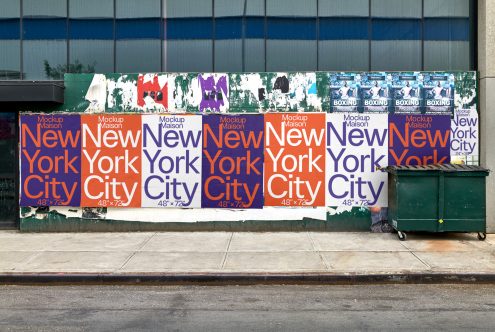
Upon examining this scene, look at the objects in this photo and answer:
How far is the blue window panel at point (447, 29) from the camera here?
41.0ft

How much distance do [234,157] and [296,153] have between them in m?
1.49

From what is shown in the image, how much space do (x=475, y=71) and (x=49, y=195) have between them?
35.1 ft

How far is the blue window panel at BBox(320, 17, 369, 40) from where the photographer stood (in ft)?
40.8

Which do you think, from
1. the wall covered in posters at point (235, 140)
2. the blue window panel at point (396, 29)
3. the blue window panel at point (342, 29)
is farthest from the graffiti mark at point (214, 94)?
the blue window panel at point (396, 29)

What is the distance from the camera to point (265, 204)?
12156 millimetres

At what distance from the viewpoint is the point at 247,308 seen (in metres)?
6.79

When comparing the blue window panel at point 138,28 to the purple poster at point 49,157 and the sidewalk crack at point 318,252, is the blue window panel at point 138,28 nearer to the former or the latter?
the purple poster at point 49,157

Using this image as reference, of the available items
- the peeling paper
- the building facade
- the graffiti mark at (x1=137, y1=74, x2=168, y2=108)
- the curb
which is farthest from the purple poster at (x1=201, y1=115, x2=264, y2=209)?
the curb

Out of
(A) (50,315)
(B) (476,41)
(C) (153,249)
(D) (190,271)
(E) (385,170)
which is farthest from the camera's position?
(B) (476,41)

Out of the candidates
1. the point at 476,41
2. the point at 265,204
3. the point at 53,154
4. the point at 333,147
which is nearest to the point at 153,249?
the point at 265,204

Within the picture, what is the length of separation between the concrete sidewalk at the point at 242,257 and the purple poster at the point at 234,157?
1051 mm

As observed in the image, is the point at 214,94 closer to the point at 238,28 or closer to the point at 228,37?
the point at 228,37

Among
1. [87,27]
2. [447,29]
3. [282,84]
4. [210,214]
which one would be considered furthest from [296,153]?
[87,27]

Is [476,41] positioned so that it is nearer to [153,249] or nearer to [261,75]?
[261,75]
